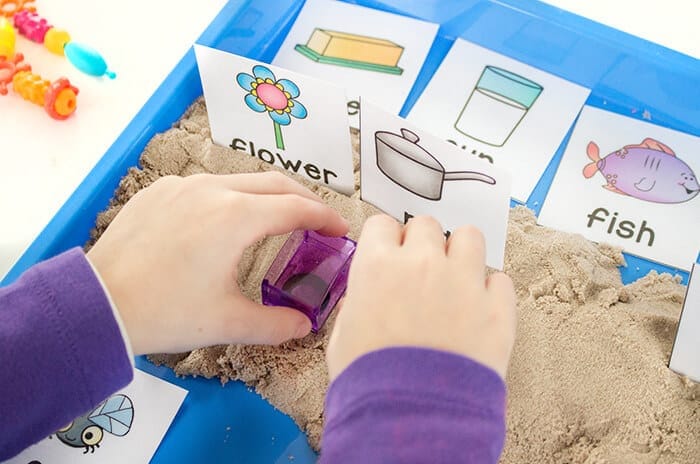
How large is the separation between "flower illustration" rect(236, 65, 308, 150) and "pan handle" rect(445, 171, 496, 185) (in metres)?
0.15

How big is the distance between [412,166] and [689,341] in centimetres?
26

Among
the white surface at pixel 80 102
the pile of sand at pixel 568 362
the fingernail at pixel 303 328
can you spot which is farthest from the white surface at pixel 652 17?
the fingernail at pixel 303 328

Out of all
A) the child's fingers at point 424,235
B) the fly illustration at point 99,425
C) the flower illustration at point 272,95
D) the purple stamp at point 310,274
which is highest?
the child's fingers at point 424,235

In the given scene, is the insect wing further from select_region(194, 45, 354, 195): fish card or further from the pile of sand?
select_region(194, 45, 354, 195): fish card

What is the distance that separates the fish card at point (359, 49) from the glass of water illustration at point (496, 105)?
8 cm

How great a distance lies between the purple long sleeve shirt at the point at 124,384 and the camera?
437 mm

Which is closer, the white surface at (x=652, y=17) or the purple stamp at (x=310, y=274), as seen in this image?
the purple stamp at (x=310, y=274)

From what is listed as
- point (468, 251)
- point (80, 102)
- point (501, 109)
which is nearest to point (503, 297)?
point (468, 251)

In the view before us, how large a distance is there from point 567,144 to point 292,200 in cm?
37

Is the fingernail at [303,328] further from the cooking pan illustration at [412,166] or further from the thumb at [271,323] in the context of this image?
the cooking pan illustration at [412,166]

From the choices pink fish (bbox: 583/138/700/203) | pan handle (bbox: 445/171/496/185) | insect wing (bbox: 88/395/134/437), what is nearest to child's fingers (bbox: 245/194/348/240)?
pan handle (bbox: 445/171/496/185)

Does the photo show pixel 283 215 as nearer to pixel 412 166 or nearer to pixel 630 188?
pixel 412 166

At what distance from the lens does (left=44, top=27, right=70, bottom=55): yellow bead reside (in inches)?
35.7

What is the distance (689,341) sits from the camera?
0.60 m
